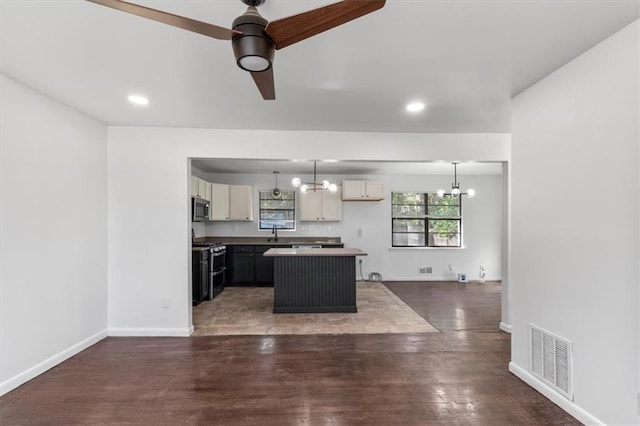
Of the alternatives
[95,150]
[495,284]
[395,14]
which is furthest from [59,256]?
[495,284]

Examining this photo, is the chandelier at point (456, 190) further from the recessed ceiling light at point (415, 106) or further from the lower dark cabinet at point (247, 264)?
the recessed ceiling light at point (415, 106)

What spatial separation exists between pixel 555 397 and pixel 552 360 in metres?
0.25

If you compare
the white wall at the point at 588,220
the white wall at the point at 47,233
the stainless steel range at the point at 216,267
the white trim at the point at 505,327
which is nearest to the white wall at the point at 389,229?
the stainless steel range at the point at 216,267

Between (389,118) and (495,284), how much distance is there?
506 cm

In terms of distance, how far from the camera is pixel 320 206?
6738 mm

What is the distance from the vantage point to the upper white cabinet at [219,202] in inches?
248

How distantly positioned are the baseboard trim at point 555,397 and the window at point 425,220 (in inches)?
175

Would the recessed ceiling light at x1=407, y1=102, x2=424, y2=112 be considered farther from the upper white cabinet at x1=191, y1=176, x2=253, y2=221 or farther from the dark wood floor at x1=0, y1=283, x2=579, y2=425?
the upper white cabinet at x1=191, y1=176, x2=253, y2=221

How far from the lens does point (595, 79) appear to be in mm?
1963

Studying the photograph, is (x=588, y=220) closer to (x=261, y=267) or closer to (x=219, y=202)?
(x=261, y=267)

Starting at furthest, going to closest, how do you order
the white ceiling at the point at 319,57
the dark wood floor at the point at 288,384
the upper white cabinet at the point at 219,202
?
the upper white cabinet at the point at 219,202 < the dark wood floor at the point at 288,384 < the white ceiling at the point at 319,57

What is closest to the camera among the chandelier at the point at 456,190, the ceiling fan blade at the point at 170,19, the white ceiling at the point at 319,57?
the ceiling fan blade at the point at 170,19

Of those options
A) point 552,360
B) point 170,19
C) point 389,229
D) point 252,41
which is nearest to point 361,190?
point 389,229

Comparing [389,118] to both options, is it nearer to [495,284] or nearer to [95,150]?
[95,150]
